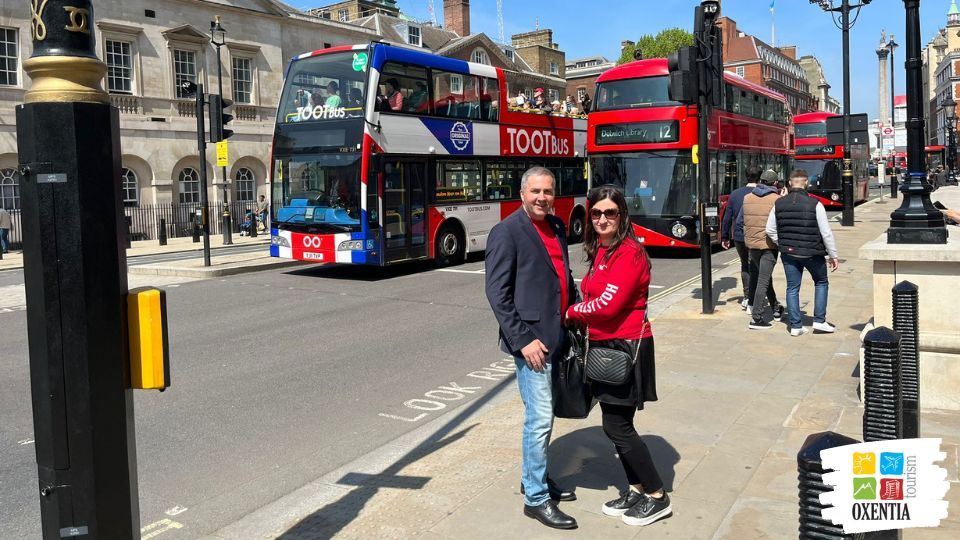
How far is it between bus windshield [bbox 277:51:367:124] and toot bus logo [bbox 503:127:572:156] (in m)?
4.79

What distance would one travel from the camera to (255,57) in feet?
114

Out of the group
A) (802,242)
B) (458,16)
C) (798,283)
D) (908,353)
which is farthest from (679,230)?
(458,16)

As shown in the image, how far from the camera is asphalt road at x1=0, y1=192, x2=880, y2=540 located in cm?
487

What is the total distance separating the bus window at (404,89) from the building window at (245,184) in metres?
20.4

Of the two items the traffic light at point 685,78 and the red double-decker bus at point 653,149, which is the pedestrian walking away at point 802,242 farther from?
the red double-decker bus at point 653,149

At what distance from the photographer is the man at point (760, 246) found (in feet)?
30.1

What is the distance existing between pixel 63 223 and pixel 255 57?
34522 millimetres

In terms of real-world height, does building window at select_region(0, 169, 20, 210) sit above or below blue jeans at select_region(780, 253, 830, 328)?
above

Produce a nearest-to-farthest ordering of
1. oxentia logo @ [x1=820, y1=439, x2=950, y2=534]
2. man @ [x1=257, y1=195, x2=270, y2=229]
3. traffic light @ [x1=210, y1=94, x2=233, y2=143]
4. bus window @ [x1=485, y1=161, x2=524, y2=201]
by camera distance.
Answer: oxentia logo @ [x1=820, y1=439, x2=950, y2=534]
traffic light @ [x1=210, y1=94, x2=233, y2=143]
bus window @ [x1=485, y1=161, x2=524, y2=201]
man @ [x1=257, y1=195, x2=270, y2=229]

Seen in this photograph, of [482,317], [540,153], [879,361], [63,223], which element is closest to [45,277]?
[63,223]

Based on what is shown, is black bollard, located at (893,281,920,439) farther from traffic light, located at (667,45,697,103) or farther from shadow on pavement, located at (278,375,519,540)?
traffic light, located at (667,45,697,103)

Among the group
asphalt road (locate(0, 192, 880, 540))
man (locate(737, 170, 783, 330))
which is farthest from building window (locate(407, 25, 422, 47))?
man (locate(737, 170, 783, 330))

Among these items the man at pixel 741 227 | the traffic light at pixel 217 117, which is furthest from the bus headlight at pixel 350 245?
the man at pixel 741 227

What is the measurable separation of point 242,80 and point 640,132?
22521 millimetres
